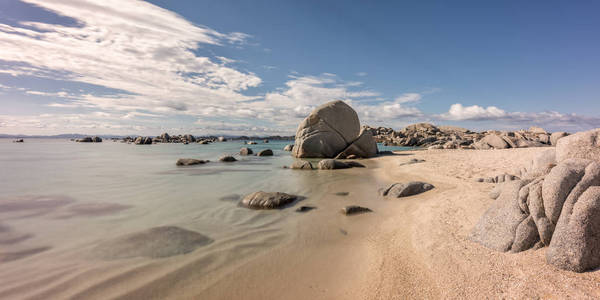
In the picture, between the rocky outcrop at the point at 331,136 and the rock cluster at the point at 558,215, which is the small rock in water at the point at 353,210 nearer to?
the rock cluster at the point at 558,215

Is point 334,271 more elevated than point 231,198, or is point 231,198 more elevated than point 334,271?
point 231,198

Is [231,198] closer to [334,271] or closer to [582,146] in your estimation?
[334,271]

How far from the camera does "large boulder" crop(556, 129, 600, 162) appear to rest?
13.4 ft

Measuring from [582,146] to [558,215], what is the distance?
2376 mm

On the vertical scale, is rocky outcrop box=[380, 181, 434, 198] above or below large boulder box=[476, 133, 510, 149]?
below

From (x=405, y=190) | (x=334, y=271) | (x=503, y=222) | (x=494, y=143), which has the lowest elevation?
(x=334, y=271)

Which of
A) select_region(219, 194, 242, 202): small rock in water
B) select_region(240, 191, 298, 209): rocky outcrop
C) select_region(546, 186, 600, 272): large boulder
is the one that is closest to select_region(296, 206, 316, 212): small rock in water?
select_region(240, 191, 298, 209): rocky outcrop

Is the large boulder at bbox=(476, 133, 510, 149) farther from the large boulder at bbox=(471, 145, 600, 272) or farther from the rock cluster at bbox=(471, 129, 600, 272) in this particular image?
the large boulder at bbox=(471, 145, 600, 272)

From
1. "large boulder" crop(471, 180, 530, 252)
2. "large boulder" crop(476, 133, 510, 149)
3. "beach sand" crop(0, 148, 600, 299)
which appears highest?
"large boulder" crop(476, 133, 510, 149)

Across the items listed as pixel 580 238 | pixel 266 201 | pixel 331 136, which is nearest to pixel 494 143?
pixel 331 136

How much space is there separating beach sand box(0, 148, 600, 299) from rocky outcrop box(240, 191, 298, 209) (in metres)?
1.88

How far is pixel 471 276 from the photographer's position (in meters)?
3.07

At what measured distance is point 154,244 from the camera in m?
4.56

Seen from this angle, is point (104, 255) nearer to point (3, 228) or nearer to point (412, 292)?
point (3, 228)
